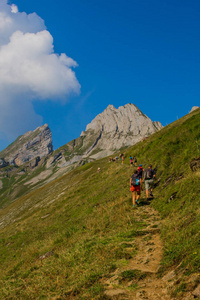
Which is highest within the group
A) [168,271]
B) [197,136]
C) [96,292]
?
[197,136]

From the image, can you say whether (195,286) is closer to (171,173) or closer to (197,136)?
(171,173)

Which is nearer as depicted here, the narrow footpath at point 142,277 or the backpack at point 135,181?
the narrow footpath at point 142,277

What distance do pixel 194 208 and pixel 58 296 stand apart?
636 centimetres

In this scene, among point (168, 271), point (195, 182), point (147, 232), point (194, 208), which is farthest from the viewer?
point (195, 182)

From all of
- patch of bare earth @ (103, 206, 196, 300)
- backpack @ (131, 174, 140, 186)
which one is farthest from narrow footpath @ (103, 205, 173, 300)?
backpack @ (131, 174, 140, 186)

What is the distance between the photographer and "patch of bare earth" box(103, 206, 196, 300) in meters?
5.58

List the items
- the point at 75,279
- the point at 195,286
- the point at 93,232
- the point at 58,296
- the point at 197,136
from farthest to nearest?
the point at 197,136 → the point at 93,232 → the point at 75,279 → the point at 58,296 → the point at 195,286

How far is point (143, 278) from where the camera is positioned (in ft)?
21.0

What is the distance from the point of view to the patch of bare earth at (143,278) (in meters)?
5.58

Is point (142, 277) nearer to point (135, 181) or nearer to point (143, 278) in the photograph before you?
point (143, 278)

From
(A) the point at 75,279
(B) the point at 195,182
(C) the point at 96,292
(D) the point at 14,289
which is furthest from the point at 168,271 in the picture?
(D) the point at 14,289

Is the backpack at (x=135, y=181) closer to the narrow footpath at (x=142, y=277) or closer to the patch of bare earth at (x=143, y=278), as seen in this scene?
the narrow footpath at (x=142, y=277)

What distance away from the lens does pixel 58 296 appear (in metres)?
6.75

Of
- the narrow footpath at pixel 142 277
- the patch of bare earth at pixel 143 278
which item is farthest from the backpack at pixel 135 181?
the patch of bare earth at pixel 143 278
